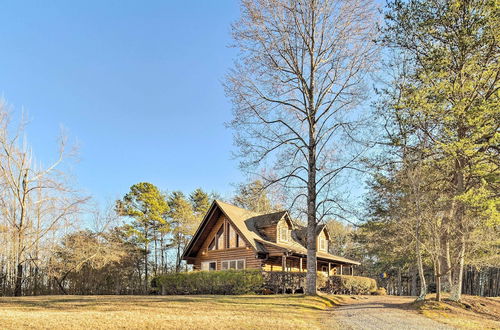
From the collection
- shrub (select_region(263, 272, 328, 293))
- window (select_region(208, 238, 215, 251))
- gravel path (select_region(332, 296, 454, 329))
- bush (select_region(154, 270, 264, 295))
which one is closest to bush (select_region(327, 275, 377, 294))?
shrub (select_region(263, 272, 328, 293))

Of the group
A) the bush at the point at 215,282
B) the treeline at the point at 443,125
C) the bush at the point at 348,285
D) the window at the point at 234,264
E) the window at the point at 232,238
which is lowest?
the bush at the point at 348,285

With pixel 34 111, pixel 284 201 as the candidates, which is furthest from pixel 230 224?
pixel 34 111

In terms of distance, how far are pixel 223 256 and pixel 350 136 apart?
13375 millimetres

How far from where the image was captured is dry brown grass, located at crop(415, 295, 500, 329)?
34.6 feet

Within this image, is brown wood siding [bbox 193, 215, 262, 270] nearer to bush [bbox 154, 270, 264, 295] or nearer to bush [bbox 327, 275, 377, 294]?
bush [bbox 154, 270, 264, 295]

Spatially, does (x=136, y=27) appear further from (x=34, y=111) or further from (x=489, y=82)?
(x=489, y=82)

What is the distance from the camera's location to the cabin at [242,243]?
23.5 meters

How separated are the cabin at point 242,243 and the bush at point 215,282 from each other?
8.92 feet

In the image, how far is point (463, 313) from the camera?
41.0ft

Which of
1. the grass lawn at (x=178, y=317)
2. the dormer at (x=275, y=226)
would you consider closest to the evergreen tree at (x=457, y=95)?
the grass lawn at (x=178, y=317)

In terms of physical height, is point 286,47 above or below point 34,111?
above

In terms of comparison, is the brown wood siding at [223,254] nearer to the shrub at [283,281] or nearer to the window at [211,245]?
the window at [211,245]

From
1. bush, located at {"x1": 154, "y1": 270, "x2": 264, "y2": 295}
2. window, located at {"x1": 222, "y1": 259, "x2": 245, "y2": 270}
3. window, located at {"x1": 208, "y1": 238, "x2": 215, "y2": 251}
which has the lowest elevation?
bush, located at {"x1": 154, "y1": 270, "x2": 264, "y2": 295}

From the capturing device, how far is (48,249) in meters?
21.5
